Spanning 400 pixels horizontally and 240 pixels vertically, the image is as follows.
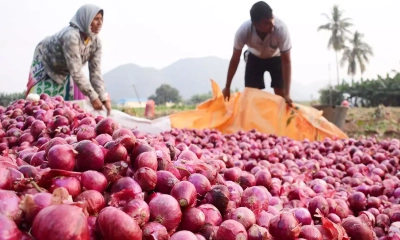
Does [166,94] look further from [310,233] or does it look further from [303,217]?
[310,233]

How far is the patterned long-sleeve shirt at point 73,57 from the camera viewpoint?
4816 mm

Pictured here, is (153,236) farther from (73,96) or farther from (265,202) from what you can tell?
(73,96)

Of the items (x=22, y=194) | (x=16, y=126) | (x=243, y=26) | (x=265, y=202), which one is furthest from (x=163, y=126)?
(x=22, y=194)

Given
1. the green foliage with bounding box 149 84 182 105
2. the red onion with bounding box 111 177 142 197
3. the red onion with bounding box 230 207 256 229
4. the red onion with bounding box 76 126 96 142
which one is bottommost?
the green foliage with bounding box 149 84 182 105

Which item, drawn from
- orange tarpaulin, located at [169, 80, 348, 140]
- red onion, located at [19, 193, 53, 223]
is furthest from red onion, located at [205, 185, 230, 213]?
orange tarpaulin, located at [169, 80, 348, 140]

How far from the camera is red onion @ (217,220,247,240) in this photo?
116 cm

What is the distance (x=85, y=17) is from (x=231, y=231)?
4.30m

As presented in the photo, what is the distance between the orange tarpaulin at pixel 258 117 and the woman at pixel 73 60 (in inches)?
54.5

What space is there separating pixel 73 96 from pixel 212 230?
4649 mm

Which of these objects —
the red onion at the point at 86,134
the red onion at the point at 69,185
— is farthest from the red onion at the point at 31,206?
the red onion at the point at 86,134

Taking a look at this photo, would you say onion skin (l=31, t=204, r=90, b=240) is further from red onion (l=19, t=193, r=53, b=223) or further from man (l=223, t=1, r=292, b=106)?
man (l=223, t=1, r=292, b=106)

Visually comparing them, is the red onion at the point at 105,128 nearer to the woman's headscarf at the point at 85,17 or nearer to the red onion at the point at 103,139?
the red onion at the point at 103,139

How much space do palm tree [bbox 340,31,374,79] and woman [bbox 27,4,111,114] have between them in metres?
57.3

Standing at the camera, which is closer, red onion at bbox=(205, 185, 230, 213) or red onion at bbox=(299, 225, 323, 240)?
red onion at bbox=(299, 225, 323, 240)
